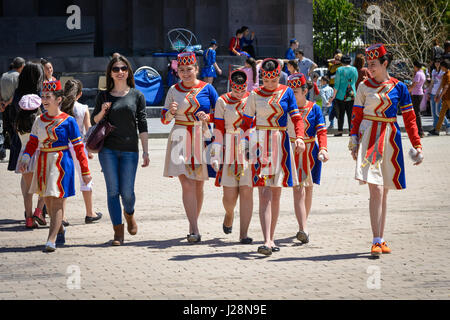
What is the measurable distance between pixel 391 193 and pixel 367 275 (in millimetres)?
5169

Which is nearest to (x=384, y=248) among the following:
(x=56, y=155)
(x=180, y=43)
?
(x=56, y=155)

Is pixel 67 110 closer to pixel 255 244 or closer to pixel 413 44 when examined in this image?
pixel 255 244

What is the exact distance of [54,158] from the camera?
931cm

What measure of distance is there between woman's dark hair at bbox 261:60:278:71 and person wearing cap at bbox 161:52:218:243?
0.85 m

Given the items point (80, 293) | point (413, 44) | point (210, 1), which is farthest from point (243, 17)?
point (80, 293)

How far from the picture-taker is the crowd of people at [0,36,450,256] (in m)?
9.02

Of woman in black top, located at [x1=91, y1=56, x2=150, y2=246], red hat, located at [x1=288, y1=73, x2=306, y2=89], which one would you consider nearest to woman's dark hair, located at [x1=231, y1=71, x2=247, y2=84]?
red hat, located at [x1=288, y1=73, x2=306, y2=89]

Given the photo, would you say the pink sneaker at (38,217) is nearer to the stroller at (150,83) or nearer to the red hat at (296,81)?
the red hat at (296,81)

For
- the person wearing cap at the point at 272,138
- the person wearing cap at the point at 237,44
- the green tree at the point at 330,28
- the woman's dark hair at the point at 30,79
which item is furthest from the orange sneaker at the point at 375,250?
the green tree at the point at 330,28

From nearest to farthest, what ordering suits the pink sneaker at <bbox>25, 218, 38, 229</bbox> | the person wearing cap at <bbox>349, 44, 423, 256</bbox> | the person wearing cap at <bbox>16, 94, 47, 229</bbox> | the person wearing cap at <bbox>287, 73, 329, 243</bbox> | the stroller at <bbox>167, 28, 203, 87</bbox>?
1. the person wearing cap at <bbox>349, 44, 423, 256</bbox>
2. the person wearing cap at <bbox>287, 73, 329, 243</bbox>
3. the person wearing cap at <bbox>16, 94, 47, 229</bbox>
4. the pink sneaker at <bbox>25, 218, 38, 229</bbox>
5. the stroller at <bbox>167, 28, 203, 87</bbox>

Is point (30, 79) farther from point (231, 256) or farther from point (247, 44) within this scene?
point (247, 44)

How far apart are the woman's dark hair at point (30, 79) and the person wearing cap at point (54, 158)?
5.27 feet

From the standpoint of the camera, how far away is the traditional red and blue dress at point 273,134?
9055 mm

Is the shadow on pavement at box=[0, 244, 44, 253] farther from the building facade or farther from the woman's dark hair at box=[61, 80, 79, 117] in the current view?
the building facade
